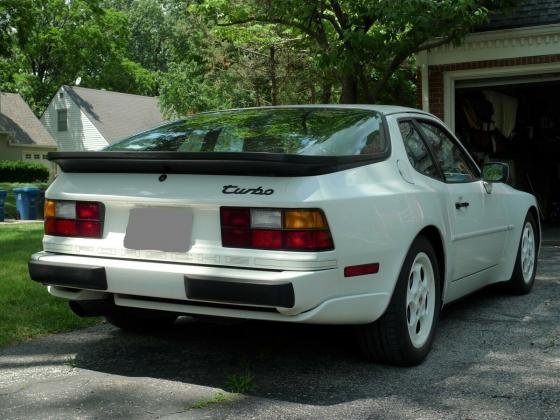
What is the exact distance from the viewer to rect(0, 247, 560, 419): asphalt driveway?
349 centimetres

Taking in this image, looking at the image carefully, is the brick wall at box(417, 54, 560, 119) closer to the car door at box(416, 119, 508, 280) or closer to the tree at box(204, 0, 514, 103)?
the tree at box(204, 0, 514, 103)

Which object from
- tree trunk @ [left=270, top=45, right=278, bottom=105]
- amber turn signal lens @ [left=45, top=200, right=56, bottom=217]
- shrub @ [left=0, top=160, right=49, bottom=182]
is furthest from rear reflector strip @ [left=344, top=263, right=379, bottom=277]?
shrub @ [left=0, top=160, right=49, bottom=182]

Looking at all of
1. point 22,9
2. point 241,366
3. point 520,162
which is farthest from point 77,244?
point 22,9

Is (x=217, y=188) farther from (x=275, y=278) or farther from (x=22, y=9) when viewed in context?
(x=22, y=9)

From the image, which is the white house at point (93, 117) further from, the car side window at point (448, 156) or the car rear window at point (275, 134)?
the car rear window at point (275, 134)

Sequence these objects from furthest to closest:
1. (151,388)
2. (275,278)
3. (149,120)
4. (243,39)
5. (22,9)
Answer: (149,120) < (22,9) < (243,39) < (151,388) < (275,278)

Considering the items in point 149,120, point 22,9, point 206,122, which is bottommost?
point 149,120

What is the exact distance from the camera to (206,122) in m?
4.95

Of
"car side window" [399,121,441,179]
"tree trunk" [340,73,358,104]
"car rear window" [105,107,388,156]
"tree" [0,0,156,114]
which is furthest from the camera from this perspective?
"tree" [0,0,156,114]

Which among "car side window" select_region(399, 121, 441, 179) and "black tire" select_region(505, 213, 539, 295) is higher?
"car side window" select_region(399, 121, 441, 179)

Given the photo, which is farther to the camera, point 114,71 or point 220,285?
point 114,71

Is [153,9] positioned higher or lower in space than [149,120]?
higher

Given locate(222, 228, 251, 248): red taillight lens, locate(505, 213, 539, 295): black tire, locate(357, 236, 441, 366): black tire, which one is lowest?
locate(505, 213, 539, 295): black tire

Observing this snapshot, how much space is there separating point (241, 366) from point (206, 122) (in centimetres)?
170
